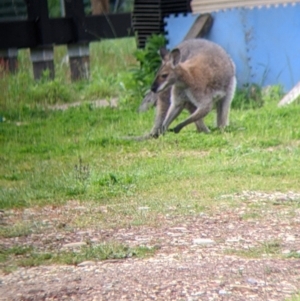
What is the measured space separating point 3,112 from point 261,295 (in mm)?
8571

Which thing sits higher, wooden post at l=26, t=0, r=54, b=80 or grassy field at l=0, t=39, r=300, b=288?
wooden post at l=26, t=0, r=54, b=80

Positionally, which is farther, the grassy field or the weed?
the grassy field

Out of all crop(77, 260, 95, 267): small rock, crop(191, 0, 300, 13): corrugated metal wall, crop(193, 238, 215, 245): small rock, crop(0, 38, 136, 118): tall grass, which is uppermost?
crop(191, 0, 300, 13): corrugated metal wall

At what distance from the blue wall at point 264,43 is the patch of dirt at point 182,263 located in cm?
568

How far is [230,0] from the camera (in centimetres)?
1380

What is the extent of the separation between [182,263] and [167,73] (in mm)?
5298

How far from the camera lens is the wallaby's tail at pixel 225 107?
10586 mm

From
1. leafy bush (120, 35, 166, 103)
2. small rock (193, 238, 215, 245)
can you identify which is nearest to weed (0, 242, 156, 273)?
small rock (193, 238, 215, 245)

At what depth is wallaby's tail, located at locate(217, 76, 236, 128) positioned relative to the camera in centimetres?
1059

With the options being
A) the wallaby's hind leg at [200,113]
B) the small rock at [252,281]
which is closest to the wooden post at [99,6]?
the wallaby's hind leg at [200,113]

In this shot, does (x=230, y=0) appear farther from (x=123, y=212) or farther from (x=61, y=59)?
(x=123, y=212)

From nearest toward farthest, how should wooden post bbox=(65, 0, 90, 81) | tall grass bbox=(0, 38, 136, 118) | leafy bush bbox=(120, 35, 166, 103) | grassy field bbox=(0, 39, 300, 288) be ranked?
grassy field bbox=(0, 39, 300, 288)
leafy bush bbox=(120, 35, 166, 103)
tall grass bbox=(0, 38, 136, 118)
wooden post bbox=(65, 0, 90, 81)

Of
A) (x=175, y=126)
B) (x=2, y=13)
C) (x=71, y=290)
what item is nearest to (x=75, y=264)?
(x=71, y=290)

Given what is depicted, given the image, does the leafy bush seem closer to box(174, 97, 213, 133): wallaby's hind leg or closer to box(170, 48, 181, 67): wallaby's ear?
box(170, 48, 181, 67): wallaby's ear
